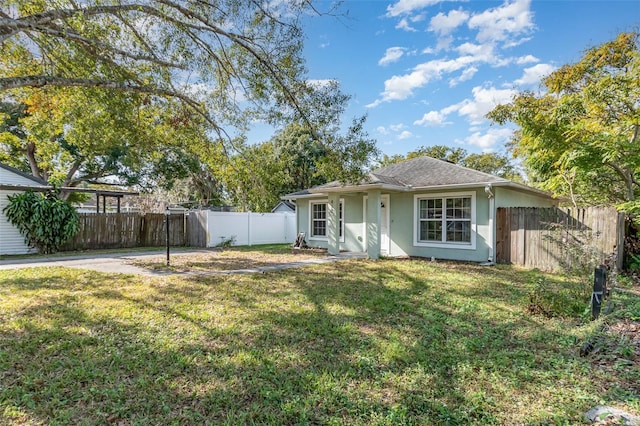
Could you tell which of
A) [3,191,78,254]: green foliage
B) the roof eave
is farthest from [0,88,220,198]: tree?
the roof eave

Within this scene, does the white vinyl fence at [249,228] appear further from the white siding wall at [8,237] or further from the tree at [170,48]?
the tree at [170,48]

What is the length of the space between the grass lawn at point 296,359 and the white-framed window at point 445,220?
4314mm

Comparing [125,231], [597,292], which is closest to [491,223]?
[597,292]

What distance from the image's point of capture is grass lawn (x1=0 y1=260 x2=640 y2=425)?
269cm

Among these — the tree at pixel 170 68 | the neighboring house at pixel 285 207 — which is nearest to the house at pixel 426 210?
the tree at pixel 170 68

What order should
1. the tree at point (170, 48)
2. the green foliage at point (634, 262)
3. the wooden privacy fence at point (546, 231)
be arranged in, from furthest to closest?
the green foliage at point (634, 262)
the wooden privacy fence at point (546, 231)
the tree at point (170, 48)

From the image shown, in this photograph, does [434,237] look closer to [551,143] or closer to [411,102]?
[551,143]

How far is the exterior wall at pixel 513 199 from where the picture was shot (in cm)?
1021

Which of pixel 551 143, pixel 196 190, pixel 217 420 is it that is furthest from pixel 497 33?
pixel 196 190

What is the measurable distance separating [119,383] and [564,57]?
17674 millimetres

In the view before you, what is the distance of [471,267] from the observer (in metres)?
9.50

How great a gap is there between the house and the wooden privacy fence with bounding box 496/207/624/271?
422 millimetres

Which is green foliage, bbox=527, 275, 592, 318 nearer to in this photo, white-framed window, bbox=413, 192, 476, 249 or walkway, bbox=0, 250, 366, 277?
white-framed window, bbox=413, 192, 476, 249

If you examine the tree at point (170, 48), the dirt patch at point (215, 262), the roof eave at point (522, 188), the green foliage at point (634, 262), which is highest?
the tree at point (170, 48)
